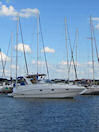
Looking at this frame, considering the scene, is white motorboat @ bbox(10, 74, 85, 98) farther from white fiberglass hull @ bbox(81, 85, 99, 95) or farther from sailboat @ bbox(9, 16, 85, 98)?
white fiberglass hull @ bbox(81, 85, 99, 95)

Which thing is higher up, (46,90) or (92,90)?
(46,90)

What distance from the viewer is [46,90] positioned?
143 ft

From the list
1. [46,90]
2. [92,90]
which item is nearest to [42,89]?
[46,90]

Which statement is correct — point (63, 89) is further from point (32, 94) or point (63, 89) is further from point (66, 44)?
point (66, 44)

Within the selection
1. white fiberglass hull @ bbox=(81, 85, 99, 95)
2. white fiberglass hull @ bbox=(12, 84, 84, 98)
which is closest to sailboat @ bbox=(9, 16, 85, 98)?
white fiberglass hull @ bbox=(12, 84, 84, 98)

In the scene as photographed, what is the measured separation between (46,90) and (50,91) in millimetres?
698

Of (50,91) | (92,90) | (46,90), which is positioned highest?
(46,90)

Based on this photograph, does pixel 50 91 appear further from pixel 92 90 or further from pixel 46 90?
pixel 92 90

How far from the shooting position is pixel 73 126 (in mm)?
19781

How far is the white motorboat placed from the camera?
42656 millimetres

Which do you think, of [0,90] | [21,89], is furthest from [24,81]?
[0,90]

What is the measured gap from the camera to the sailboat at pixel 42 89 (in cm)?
4269

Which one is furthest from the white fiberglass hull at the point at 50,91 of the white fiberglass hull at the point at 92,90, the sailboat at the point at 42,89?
the white fiberglass hull at the point at 92,90

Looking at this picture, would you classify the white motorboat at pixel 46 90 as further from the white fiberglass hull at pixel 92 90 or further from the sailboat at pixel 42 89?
the white fiberglass hull at pixel 92 90
